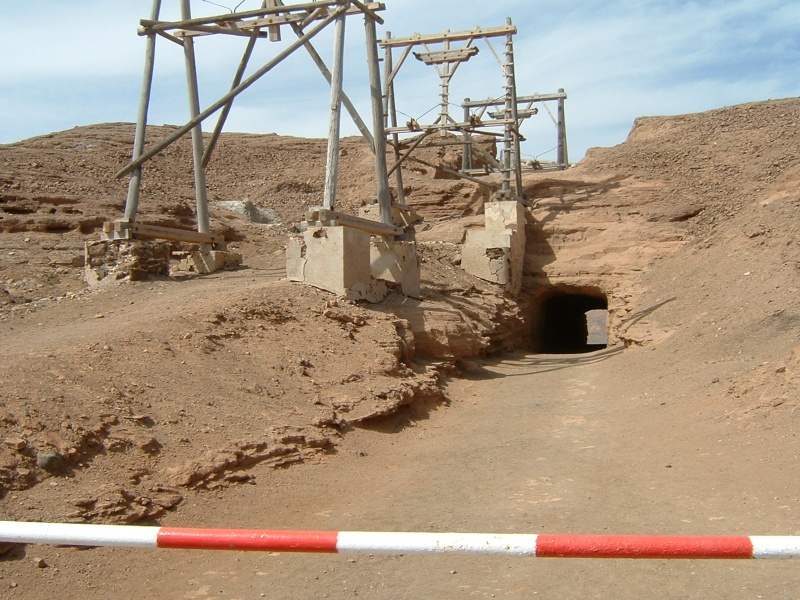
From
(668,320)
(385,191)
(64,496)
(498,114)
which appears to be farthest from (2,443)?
(498,114)

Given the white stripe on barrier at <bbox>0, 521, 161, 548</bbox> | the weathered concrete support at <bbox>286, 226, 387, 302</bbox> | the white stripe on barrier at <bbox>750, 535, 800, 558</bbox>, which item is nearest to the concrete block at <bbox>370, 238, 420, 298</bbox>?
the weathered concrete support at <bbox>286, 226, 387, 302</bbox>

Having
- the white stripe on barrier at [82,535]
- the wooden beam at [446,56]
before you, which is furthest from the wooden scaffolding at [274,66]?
the white stripe on barrier at [82,535]

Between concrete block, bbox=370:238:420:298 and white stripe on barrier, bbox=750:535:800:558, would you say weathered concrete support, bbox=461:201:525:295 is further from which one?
white stripe on barrier, bbox=750:535:800:558

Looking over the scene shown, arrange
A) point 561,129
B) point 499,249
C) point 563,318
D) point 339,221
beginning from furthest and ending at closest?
point 561,129, point 563,318, point 499,249, point 339,221

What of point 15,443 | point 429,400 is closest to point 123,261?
point 429,400

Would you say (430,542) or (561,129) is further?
(561,129)

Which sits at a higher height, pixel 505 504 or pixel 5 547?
pixel 5 547

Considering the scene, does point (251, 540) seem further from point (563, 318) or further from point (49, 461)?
point (563, 318)

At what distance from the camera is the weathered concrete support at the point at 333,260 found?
386 inches

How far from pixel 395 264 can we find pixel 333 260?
151 cm

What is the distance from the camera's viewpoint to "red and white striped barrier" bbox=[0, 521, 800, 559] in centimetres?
245

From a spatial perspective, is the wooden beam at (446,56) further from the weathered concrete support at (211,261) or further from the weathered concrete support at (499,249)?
the weathered concrete support at (211,261)

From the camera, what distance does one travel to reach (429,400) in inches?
360

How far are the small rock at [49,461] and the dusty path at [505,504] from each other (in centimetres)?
65
